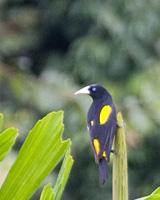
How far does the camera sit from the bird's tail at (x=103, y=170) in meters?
1.33

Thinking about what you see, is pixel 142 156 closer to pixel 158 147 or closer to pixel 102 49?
pixel 158 147

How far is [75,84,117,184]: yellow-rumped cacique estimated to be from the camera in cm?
159

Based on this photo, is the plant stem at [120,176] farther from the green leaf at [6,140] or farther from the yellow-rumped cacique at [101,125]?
the yellow-rumped cacique at [101,125]

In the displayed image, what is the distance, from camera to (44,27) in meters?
6.03

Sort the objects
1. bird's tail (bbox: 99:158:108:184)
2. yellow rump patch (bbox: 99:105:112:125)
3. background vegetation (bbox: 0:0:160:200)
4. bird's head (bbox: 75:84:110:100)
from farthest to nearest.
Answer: background vegetation (bbox: 0:0:160:200) → bird's head (bbox: 75:84:110:100) → yellow rump patch (bbox: 99:105:112:125) → bird's tail (bbox: 99:158:108:184)

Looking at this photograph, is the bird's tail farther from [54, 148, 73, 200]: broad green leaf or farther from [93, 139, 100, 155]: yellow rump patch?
[54, 148, 73, 200]: broad green leaf

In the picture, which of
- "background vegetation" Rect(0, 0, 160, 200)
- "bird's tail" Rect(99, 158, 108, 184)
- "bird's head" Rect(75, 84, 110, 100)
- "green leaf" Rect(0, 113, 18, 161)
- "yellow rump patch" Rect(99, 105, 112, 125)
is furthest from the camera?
"background vegetation" Rect(0, 0, 160, 200)

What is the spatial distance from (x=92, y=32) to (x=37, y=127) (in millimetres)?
5063

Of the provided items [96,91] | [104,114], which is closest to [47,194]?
[104,114]

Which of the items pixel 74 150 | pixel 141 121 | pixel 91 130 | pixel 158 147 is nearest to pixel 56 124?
pixel 91 130

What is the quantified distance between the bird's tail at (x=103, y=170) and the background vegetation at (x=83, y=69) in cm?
268

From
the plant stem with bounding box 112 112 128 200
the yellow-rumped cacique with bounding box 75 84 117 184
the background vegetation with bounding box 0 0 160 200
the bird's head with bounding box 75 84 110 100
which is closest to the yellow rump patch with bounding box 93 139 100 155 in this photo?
the yellow-rumped cacique with bounding box 75 84 117 184

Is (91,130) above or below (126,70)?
below

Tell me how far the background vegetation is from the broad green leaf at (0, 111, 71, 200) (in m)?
3.68
